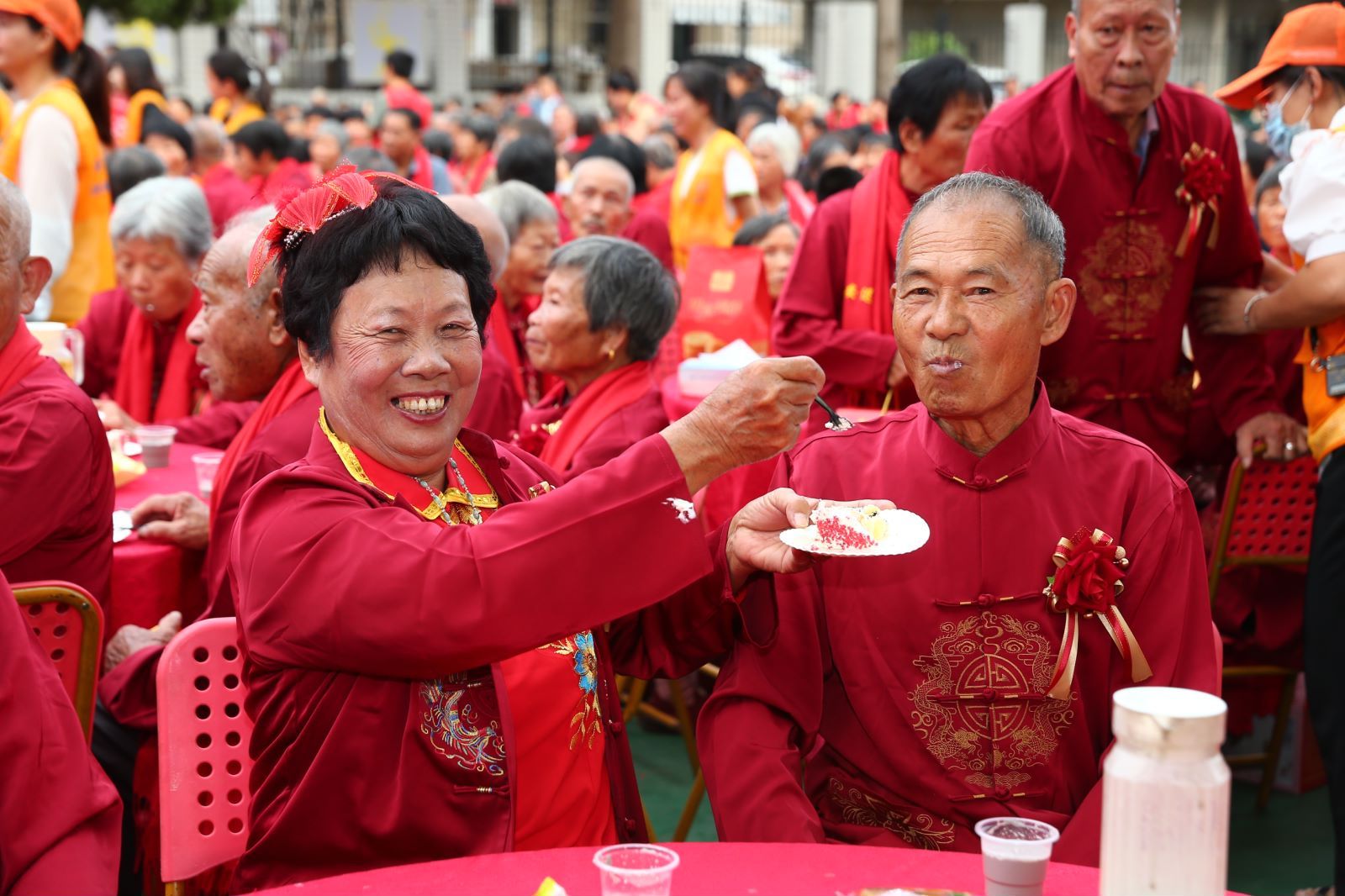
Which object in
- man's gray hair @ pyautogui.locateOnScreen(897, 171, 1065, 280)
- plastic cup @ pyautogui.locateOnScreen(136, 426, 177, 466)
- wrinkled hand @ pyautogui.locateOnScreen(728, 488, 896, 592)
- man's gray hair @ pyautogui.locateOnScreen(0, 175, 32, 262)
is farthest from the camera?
plastic cup @ pyautogui.locateOnScreen(136, 426, 177, 466)

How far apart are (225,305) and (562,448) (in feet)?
3.27

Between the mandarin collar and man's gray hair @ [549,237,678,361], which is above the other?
man's gray hair @ [549,237,678,361]

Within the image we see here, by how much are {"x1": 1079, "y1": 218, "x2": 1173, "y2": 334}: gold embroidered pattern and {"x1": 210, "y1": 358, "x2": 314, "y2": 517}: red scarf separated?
203 centimetres

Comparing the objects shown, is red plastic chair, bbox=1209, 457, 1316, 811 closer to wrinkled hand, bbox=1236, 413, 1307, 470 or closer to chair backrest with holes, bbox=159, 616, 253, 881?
wrinkled hand, bbox=1236, 413, 1307, 470

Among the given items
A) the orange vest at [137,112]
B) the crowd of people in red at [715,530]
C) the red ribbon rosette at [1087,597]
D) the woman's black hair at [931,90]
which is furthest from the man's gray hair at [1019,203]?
the orange vest at [137,112]

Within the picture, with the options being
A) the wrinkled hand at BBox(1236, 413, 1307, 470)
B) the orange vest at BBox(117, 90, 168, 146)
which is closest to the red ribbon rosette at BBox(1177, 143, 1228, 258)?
the wrinkled hand at BBox(1236, 413, 1307, 470)

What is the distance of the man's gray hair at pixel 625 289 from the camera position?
14.0ft

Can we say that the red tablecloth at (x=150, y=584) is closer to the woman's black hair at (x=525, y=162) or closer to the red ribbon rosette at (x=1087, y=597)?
the red ribbon rosette at (x=1087, y=597)

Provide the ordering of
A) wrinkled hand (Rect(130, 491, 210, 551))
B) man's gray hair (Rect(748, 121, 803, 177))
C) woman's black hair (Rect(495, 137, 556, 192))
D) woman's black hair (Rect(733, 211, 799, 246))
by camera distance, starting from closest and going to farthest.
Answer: wrinkled hand (Rect(130, 491, 210, 551)), woman's black hair (Rect(733, 211, 799, 246)), woman's black hair (Rect(495, 137, 556, 192)), man's gray hair (Rect(748, 121, 803, 177))

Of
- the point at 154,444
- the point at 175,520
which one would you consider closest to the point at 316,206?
the point at 175,520

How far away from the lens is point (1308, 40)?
4.02 m

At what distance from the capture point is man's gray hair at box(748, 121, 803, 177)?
8867 millimetres

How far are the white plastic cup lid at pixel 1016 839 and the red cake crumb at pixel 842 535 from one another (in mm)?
644

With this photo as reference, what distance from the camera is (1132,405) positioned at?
13.4 feet
